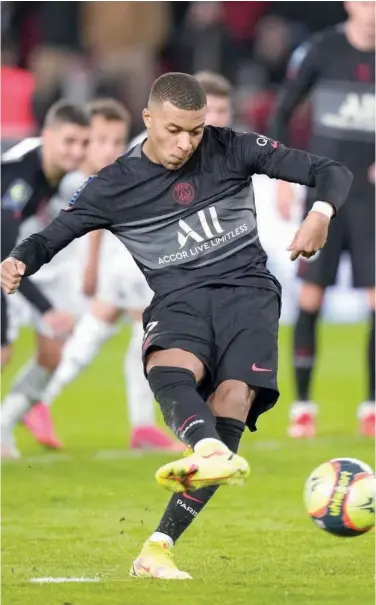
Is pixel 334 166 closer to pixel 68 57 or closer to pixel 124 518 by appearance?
pixel 124 518

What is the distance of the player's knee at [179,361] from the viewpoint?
587cm

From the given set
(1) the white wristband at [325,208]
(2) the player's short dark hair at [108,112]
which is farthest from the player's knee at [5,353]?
(1) the white wristband at [325,208]

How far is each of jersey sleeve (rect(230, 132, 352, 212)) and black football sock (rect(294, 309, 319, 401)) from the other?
172 inches

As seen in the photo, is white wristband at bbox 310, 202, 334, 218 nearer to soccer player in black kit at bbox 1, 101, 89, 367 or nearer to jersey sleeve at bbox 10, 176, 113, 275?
jersey sleeve at bbox 10, 176, 113, 275

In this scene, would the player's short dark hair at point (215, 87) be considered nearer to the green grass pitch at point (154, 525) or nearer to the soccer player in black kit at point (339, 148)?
the soccer player in black kit at point (339, 148)

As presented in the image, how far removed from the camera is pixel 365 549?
6531 mm

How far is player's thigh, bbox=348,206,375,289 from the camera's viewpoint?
10336 millimetres

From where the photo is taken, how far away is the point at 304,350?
34.6ft

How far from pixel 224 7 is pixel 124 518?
1248 centimetres

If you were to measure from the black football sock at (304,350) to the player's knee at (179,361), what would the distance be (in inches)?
179

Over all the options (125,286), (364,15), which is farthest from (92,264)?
(364,15)

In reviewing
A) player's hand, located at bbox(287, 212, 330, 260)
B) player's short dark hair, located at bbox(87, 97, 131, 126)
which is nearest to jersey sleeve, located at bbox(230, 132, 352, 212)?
player's hand, located at bbox(287, 212, 330, 260)

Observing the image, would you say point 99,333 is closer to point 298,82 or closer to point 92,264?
point 92,264

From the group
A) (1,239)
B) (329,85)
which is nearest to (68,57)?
(329,85)
